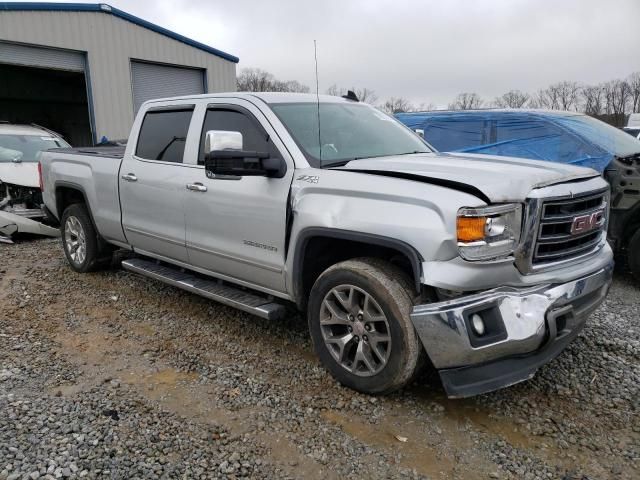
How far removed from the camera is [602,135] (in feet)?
21.5

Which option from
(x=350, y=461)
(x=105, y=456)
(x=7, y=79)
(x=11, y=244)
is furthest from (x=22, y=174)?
(x=7, y=79)

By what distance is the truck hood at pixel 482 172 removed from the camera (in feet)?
Answer: 8.79

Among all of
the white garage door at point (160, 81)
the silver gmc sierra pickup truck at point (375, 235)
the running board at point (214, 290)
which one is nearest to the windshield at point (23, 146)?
the running board at point (214, 290)

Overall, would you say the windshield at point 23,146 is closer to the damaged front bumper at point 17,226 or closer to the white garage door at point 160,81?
the damaged front bumper at point 17,226

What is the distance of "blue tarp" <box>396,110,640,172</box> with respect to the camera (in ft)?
20.6

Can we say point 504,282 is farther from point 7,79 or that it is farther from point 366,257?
point 7,79

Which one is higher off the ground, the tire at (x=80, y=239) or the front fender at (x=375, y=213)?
the front fender at (x=375, y=213)

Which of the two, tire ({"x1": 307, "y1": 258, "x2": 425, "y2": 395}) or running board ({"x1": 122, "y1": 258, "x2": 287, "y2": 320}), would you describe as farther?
running board ({"x1": 122, "y1": 258, "x2": 287, "y2": 320})

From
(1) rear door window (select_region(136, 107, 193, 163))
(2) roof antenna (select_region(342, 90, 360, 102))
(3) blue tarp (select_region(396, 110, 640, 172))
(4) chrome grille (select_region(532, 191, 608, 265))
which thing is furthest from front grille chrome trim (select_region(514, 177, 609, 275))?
(3) blue tarp (select_region(396, 110, 640, 172))

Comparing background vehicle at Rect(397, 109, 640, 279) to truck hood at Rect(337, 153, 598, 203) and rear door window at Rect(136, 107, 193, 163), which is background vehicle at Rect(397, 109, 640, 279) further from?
rear door window at Rect(136, 107, 193, 163)

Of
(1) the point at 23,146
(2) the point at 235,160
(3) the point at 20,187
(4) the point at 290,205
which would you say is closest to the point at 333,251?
(4) the point at 290,205

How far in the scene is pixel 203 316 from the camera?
180 inches

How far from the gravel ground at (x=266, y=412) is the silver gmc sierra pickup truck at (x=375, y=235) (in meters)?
0.32

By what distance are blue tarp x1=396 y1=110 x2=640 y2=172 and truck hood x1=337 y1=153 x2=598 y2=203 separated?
10.7 ft
